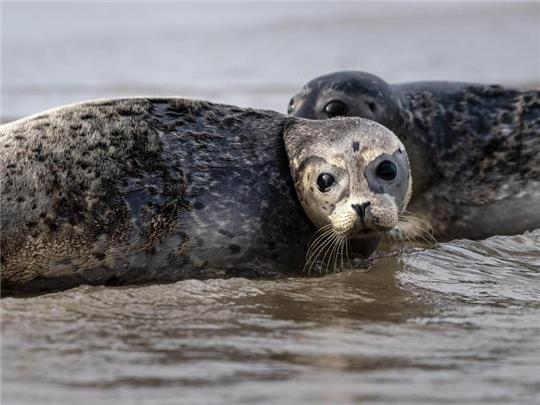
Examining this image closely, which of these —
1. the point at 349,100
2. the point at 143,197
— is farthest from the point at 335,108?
the point at 143,197

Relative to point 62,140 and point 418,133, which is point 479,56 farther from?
point 62,140

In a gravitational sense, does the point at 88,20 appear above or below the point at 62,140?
above

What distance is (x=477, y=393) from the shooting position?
3688 mm

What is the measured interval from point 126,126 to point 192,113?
391 mm

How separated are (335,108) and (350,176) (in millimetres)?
1701

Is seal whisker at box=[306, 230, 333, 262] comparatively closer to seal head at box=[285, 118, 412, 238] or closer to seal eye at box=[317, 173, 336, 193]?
seal head at box=[285, 118, 412, 238]

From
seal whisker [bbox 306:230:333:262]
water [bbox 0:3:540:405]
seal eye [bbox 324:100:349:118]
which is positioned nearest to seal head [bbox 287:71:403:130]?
seal eye [bbox 324:100:349:118]

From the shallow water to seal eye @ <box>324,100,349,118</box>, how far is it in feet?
5.22

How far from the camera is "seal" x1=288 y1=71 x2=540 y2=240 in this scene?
23.0 ft

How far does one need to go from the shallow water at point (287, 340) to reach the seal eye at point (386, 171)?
0.49m

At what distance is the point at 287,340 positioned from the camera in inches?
168

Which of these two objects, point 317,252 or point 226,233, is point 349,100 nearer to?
point 317,252

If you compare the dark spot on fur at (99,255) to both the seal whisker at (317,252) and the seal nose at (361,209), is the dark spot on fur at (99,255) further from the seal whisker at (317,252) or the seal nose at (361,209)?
the seal nose at (361,209)

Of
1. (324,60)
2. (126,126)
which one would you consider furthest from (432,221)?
(324,60)
